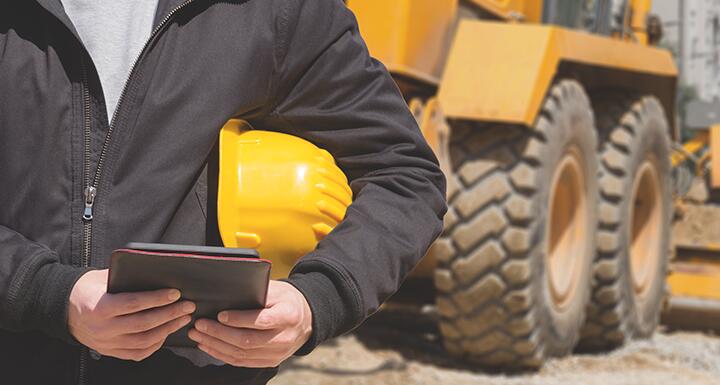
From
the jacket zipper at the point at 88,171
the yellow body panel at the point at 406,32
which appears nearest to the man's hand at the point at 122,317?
the jacket zipper at the point at 88,171

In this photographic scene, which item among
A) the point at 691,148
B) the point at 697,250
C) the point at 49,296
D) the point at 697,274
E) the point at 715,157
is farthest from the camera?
the point at 691,148

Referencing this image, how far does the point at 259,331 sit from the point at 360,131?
36 centimetres

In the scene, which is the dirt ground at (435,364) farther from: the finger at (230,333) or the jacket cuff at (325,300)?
the finger at (230,333)

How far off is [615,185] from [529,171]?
97 cm

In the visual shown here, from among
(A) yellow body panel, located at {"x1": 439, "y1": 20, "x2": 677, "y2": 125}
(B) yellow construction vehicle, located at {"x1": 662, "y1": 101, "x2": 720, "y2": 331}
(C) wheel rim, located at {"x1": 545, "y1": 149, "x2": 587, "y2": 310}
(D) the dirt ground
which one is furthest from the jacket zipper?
(B) yellow construction vehicle, located at {"x1": 662, "y1": 101, "x2": 720, "y2": 331}

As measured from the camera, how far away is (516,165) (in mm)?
4438

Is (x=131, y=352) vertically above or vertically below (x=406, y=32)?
below

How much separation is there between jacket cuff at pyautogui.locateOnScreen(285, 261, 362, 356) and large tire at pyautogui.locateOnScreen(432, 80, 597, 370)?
2.99 metres

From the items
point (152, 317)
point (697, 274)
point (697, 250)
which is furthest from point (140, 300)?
point (697, 250)

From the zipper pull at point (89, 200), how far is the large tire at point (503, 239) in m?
3.03

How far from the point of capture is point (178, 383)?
145 centimetres

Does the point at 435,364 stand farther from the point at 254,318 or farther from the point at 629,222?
the point at 254,318

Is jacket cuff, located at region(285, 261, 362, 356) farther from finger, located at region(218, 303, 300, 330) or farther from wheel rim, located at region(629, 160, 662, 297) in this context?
wheel rim, located at region(629, 160, 662, 297)

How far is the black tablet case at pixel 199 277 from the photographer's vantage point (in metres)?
1.17
